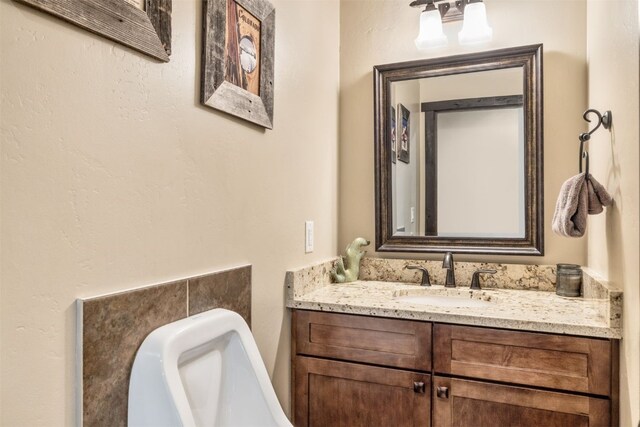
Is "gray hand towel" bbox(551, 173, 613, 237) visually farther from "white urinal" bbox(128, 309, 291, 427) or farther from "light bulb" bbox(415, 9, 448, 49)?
"white urinal" bbox(128, 309, 291, 427)

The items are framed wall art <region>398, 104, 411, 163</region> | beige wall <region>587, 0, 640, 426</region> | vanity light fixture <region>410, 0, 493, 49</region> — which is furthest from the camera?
framed wall art <region>398, 104, 411, 163</region>

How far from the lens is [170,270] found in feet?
3.55

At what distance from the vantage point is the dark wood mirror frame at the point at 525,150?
75.8 inches

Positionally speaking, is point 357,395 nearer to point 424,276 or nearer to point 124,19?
point 424,276

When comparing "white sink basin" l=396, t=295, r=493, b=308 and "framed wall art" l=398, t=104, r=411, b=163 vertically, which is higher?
"framed wall art" l=398, t=104, r=411, b=163

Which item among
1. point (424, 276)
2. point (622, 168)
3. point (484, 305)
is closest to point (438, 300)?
point (424, 276)

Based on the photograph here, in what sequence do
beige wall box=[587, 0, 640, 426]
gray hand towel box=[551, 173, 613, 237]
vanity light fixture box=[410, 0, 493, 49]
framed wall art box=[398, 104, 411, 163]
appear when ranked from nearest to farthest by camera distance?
1. beige wall box=[587, 0, 640, 426]
2. gray hand towel box=[551, 173, 613, 237]
3. vanity light fixture box=[410, 0, 493, 49]
4. framed wall art box=[398, 104, 411, 163]

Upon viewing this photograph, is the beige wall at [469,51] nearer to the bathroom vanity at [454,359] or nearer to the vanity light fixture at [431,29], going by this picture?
the vanity light fixture at [431,29]

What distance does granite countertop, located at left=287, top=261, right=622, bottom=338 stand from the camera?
1.34 meters

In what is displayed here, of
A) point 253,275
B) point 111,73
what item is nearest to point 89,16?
point 111,73

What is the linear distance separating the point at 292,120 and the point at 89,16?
0.94 metres

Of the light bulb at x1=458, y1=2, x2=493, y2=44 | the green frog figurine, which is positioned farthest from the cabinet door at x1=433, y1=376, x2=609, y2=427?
the light bulb at x1=458, y1=2, x2=493, y2=44

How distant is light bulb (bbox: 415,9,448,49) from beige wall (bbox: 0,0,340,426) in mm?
819

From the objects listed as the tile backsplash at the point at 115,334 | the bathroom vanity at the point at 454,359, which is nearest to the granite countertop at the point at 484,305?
the bathroom vanity at the point at 454,359
